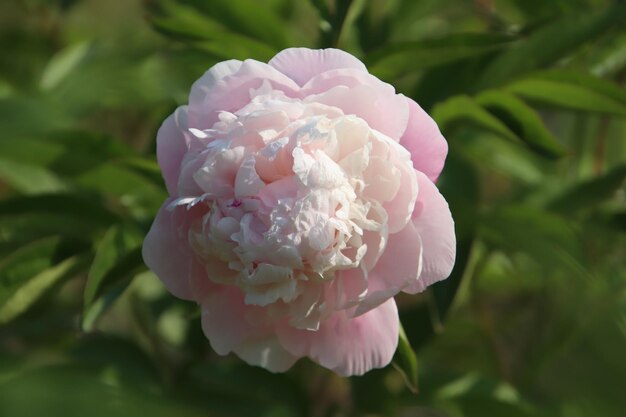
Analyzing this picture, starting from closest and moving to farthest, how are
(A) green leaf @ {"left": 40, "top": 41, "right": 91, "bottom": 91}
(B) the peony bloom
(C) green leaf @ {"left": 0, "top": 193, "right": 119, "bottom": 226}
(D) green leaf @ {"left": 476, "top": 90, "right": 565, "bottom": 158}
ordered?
(B) the peony bloom
(D) green leaf @ {"left": 476, "top": 90, "right": 565, "bottom": 158}
(C) green leaf @ {"left": 0, "top": 193, "right": 119, "bottom": 226}
(A) green leaf @ {"left": 40, "top": 41, "right": 91, "bottom": 91}

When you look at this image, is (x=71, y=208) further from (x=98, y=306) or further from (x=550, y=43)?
(x=550, y=43)

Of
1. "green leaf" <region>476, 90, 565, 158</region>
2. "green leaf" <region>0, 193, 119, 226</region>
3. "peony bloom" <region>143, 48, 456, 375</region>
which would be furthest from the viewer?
"green leaf" <region>0, 193, 119, 226</region>

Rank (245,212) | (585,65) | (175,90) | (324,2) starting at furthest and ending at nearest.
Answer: (175,90)
(585,65)
(324,2)
(245,212)

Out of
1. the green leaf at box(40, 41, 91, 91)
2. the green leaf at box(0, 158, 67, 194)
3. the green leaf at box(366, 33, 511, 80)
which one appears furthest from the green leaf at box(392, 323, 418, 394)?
the green leaf at box(40, 41, 91, 91)

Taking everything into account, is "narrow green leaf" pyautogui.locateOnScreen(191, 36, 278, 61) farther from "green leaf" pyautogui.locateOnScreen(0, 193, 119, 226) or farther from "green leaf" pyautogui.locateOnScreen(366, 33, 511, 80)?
"green leaf" pyautogui.locateOnScreen(0, 193, 119, 226)

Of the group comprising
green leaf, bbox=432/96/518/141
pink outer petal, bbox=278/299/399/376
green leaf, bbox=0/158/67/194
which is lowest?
green leaf, bbox=0/158/67/194

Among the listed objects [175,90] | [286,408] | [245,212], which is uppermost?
[245,212]

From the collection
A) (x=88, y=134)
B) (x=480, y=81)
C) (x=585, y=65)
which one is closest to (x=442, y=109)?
(x=480, y=81)

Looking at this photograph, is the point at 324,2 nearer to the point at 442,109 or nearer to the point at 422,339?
the point at 442,109
